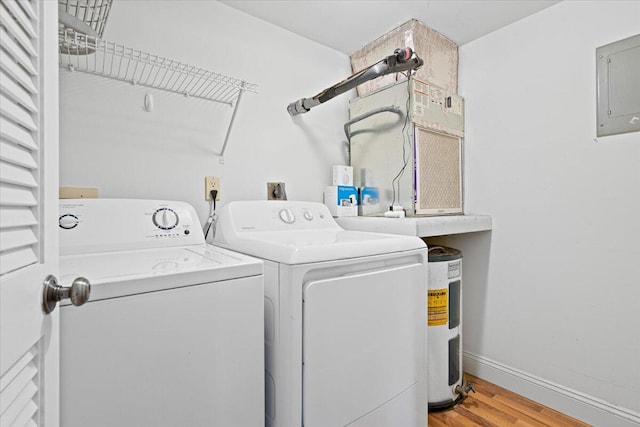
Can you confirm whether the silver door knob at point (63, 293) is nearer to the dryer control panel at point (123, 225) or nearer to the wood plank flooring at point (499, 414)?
the dryer control panel at point (123, 225)

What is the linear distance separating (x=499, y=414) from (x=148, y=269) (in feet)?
6.10

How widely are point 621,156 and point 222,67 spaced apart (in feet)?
6.65

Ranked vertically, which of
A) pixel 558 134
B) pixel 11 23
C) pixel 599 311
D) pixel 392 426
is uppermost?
pixel 558 134

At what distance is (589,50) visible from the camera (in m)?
1.60

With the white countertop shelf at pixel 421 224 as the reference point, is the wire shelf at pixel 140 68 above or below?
above

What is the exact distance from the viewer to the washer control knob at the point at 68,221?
110 cm

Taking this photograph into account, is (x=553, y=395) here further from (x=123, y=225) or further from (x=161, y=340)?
(x=123, y=225)

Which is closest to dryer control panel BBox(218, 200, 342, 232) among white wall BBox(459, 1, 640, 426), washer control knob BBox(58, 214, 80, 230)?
washer control knob BBox(58, 214, 80, 230)

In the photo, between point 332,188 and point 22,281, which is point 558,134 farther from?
point 22,281

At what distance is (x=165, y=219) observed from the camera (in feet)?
4.32

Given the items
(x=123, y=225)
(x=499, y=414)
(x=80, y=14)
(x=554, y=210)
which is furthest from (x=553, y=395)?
(x=80, y=14)

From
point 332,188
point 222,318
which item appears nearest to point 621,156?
point 332,188

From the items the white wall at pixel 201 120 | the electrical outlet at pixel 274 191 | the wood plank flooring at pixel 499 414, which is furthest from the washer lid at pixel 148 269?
the wood plank flooring at pixel 499 414

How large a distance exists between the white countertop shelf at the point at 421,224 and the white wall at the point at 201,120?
1.25ft
